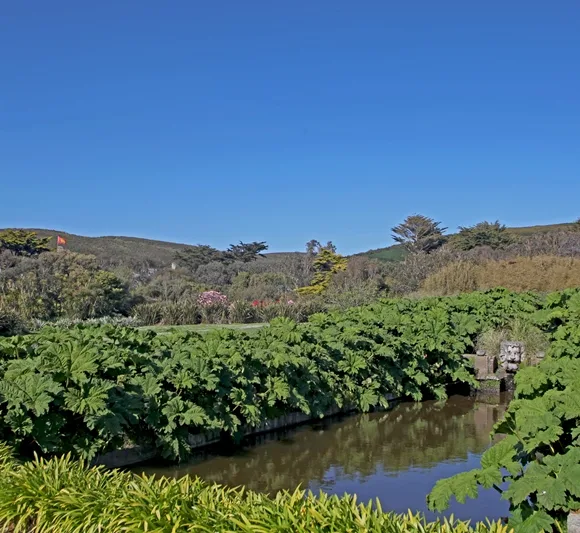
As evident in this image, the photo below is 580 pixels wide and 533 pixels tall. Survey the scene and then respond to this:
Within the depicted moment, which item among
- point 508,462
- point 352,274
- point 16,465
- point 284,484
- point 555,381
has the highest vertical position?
point 352,274

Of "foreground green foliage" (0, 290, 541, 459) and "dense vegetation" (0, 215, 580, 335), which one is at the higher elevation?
"dense vegetation" (0, 215, 580, 335)

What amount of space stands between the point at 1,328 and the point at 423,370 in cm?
899

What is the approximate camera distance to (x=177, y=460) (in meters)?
6.82

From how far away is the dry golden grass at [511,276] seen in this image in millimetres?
22375

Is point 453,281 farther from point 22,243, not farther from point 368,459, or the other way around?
point 22,243

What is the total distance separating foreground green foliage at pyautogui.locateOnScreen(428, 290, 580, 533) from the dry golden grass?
1753 centimetres

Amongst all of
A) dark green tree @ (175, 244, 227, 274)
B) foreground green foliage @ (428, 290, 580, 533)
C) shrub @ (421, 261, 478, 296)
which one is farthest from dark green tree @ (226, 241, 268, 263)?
foreground green foliage @ (428, 290, 580, 533)

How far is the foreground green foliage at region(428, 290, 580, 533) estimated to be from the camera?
3.70 metres

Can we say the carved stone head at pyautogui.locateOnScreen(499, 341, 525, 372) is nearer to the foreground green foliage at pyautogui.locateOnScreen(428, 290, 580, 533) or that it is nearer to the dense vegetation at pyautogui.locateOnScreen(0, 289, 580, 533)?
the dense vegetation at pyautogui.locateOnScreen(0, 289, 580, 533)

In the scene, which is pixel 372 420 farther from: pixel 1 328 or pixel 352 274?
pixel 352 274

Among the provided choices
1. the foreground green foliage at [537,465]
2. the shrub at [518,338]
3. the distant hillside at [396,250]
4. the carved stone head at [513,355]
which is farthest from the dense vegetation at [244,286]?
the distant hillside at [396,250]

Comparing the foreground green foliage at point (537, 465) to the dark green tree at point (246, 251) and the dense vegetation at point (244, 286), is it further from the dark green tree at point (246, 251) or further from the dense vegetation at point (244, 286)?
the dark green tree at point (246, 251)

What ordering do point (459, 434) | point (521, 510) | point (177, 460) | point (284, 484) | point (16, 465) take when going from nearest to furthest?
point (521, 510)
point (16, 465)
point (284, 484)
point (177, 460)
point (459, 434)

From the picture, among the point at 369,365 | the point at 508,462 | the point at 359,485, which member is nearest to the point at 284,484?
the point at 359,485
